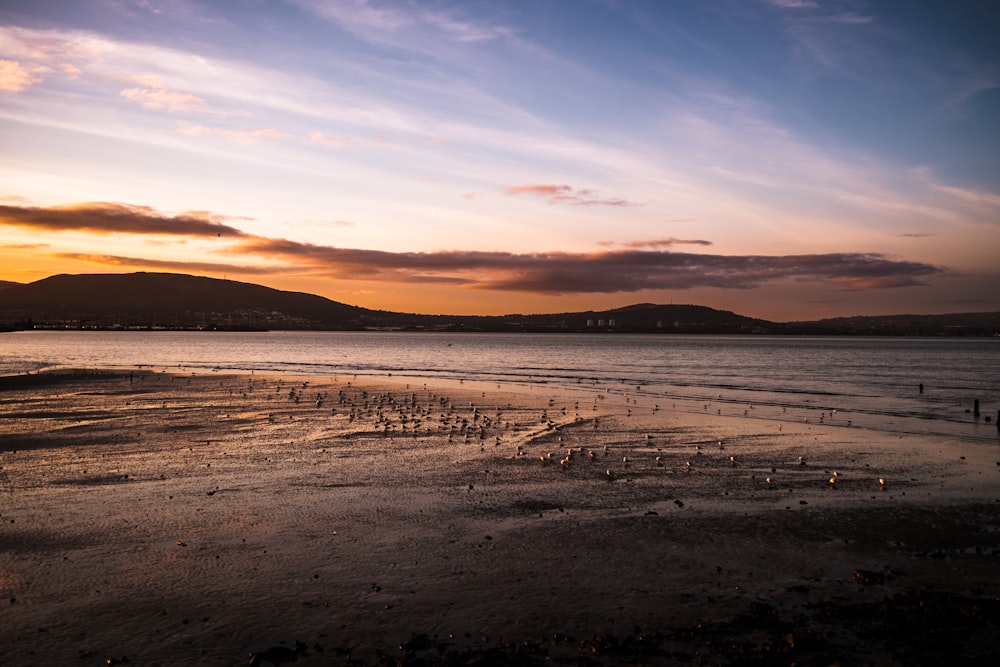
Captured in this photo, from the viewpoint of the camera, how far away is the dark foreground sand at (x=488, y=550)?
31.3 ft

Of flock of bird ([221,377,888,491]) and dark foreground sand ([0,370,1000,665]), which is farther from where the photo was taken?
flock of bird ([221,377,888,491])

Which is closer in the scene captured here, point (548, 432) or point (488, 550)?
point (488, 550)

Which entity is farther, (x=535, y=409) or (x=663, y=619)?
(x=535, y=409)

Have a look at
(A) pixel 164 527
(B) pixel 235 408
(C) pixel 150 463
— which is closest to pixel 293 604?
(A) pixel 164 527

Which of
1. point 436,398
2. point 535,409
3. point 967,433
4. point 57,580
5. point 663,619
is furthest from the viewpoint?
point 436,398

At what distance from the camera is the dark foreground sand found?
9531 millimetres

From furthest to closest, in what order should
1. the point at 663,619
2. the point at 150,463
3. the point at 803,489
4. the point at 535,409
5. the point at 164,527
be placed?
the point at 535,409 → the point at 150,463 → the point at 803,489 → the point at 164,527 → the point at 663,619

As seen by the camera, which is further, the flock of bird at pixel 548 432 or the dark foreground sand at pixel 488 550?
the flock of bird at pixel 548 432

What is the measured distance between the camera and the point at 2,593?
1088 centimetres

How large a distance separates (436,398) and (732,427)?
20413 mm

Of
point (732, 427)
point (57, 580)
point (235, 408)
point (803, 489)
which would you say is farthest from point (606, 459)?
point (235, 408)

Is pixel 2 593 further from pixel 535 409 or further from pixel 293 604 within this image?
pixel 535 409

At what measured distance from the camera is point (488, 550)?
1359 centimetres

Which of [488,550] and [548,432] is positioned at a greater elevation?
[488,550]
